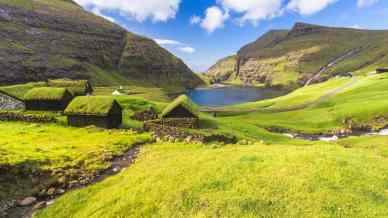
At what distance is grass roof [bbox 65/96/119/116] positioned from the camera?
43987 mm

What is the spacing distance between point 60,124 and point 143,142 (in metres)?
20.6

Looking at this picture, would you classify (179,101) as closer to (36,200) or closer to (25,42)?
(36,200)

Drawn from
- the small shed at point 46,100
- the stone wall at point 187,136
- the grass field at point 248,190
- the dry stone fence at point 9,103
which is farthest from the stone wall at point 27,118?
the grass field at point 248,190

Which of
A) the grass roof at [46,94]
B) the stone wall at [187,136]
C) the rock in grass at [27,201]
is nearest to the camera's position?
the rock in grass at [27,201]

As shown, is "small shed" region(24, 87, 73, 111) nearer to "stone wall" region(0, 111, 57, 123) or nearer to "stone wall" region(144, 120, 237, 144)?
"stone wall" region(0, 111, 57, 123)

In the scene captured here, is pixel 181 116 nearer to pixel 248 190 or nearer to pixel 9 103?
pixel 248 190

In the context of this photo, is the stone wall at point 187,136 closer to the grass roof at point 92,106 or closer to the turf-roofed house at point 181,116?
the turf-roofed house at point 181,116

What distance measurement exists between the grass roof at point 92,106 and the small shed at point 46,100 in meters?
11.6

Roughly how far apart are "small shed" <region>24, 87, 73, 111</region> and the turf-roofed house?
80.6 ft

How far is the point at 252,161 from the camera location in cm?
1906

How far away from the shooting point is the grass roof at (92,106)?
144 feet

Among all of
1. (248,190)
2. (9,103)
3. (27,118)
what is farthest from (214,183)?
(9,103)

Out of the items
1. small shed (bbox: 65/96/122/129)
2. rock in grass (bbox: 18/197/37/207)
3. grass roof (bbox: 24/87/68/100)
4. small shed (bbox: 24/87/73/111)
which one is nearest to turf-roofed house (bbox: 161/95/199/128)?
small shed (bbox: 65/96/122/129)

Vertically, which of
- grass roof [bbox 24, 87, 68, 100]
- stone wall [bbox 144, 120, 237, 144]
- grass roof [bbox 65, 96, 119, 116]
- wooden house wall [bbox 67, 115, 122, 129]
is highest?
grass roof [bbox 24, 87, 68, 100]
